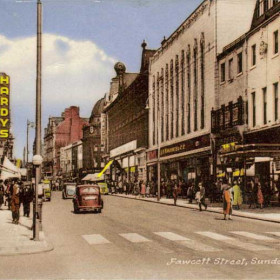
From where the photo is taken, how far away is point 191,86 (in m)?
52.8

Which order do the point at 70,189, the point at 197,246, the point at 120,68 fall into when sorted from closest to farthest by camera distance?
the point at 197,246 → the point at 70,189 → the point at 120,68

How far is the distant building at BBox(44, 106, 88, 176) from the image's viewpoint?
162 metres

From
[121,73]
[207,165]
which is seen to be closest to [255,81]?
[207,165]

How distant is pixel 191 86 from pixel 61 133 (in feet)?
392

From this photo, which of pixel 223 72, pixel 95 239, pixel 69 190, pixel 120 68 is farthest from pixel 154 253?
pixel 120 68

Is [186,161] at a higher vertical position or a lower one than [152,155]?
lower

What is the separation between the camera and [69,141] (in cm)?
16838

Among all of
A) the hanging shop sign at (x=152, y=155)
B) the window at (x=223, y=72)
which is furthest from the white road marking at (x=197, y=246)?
the hanging shop sign at (x=152, y=155)

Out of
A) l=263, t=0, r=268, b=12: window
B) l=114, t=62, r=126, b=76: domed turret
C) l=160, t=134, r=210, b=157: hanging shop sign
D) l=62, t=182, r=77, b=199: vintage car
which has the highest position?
l=114, t=62, r=126, b=76: domed turret

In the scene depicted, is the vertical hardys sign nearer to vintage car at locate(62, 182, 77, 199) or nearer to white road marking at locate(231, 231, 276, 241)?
white road marking at locate(231, 231, 276, 241)

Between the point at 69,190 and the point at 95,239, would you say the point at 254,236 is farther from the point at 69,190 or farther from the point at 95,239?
the point at 69,190

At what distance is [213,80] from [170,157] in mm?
14375

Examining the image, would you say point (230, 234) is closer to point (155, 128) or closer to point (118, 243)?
point (118, 243)

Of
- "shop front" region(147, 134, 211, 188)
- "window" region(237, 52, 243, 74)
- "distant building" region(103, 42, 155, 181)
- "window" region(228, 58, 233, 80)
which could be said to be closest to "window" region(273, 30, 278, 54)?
"window" region(237, 52, 243, 74)
